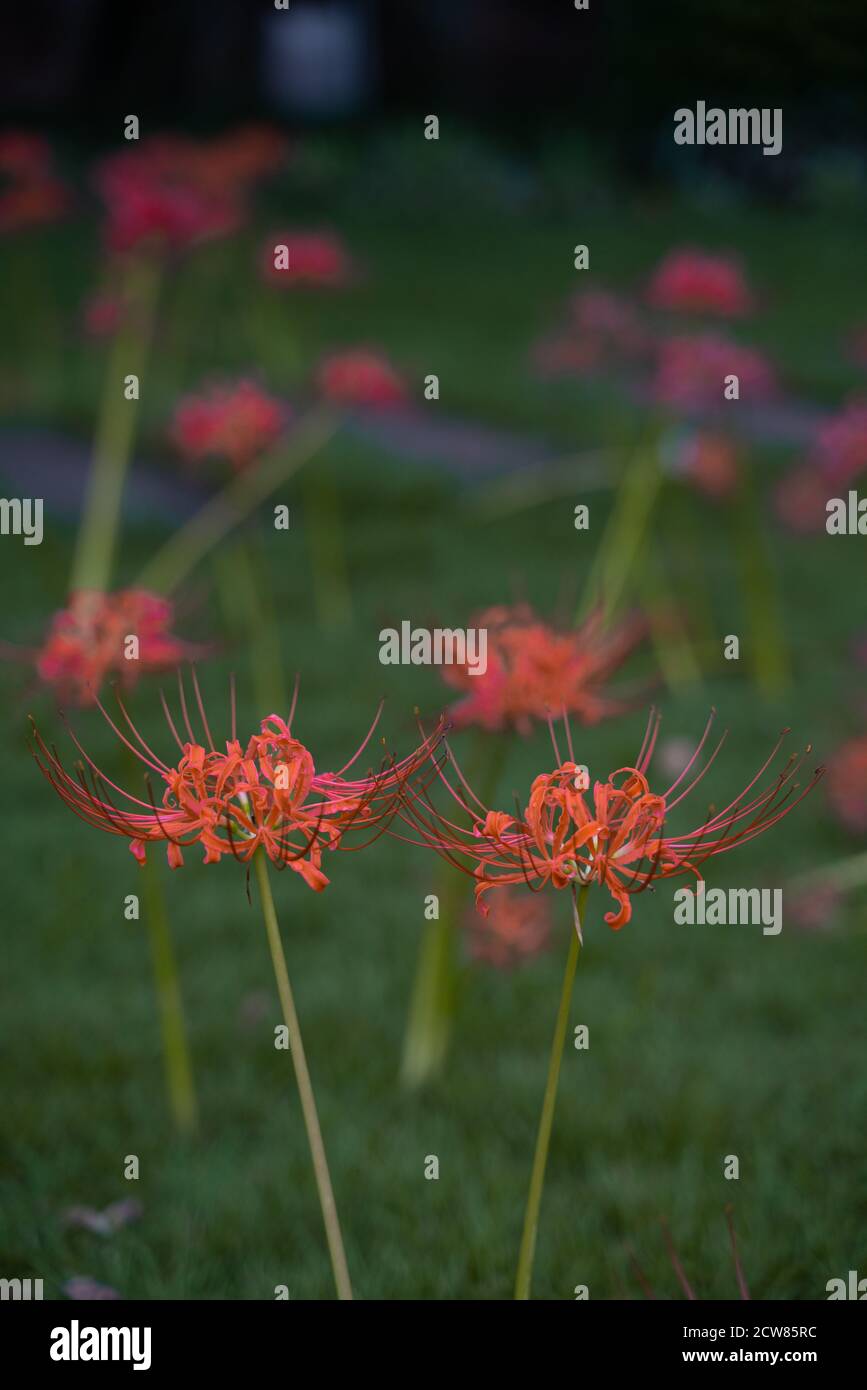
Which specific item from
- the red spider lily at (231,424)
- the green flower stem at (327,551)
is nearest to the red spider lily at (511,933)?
the red spider lily at (231,424)

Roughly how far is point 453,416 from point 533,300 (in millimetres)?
2419

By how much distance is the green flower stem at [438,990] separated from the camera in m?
2.00

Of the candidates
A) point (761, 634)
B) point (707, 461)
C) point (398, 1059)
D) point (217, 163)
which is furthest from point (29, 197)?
point (398, 1059)

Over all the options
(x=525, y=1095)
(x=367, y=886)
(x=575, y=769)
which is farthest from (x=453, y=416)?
(x=575, y=769)

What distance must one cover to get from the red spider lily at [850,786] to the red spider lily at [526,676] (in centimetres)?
139

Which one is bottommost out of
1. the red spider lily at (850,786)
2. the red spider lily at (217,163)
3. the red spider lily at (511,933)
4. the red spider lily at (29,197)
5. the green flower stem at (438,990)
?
the green flower stem at (438,990)

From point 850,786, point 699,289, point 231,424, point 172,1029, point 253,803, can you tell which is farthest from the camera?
point 699,289

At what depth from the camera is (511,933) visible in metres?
2.39

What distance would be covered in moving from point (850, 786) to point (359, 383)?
1.59 m

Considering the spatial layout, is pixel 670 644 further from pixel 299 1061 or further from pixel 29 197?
pixel 299 1061

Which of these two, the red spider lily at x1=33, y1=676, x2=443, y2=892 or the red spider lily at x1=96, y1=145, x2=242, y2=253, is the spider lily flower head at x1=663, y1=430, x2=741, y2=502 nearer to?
the red spider lily at x1=96, y1=145, x2=242, y2=253

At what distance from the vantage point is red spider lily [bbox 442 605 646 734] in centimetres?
154

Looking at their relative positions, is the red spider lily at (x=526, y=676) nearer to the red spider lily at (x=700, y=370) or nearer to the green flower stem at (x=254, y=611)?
the green flower stem at (x=254, y=611)

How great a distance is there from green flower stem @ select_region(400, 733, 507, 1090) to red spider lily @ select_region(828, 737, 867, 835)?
1.04m
